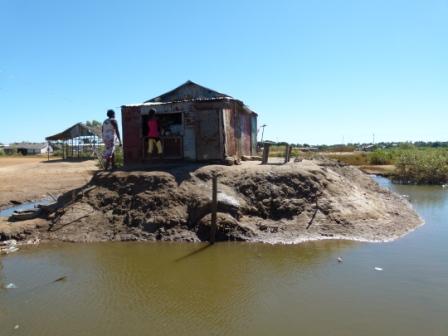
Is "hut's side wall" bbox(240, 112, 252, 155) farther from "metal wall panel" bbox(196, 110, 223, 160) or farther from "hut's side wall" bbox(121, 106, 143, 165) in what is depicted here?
"hut's side wall" bbox(121, 106, 143, 165)

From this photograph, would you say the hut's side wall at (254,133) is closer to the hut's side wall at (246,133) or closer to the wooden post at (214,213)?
the hut's side wall at (246,133)

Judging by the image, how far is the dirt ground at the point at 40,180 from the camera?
784 inches

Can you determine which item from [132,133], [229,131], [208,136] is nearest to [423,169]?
[229,131]

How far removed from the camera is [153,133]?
48.7ft

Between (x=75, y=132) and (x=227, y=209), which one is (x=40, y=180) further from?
(x=227, y=209)

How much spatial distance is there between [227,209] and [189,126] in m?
3.84

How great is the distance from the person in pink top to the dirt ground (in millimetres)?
7087

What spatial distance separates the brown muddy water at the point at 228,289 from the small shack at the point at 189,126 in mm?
4332

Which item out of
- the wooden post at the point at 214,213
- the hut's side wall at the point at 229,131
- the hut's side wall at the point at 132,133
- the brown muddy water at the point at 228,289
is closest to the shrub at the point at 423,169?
the hut's side wall at the point at 229,131

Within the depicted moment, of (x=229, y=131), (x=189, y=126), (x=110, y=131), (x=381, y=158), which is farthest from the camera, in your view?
(x=381, y=158)

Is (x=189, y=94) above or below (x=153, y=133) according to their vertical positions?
above

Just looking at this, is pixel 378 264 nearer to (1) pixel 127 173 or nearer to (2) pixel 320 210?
(2) pixel 320 210

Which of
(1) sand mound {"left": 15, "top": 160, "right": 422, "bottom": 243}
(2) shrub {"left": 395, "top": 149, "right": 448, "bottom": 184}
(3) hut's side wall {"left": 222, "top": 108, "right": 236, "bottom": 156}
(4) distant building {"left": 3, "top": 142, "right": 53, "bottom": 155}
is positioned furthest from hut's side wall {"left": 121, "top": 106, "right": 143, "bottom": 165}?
(4) distant building {"left": 3, "top": 142, "right": 53, "bottom": 155}

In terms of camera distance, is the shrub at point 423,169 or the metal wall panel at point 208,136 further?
the shrub at point 423,169
